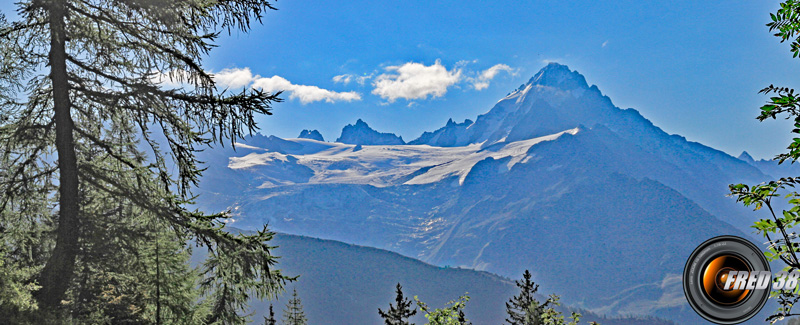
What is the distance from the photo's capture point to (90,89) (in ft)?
22.3

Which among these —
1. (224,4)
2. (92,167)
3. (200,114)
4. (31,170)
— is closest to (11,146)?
(31,170)

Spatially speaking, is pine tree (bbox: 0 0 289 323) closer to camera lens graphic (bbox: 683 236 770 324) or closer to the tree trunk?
the tree trunk

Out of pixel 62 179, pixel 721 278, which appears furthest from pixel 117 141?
pixel 721 278

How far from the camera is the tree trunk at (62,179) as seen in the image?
247 inches

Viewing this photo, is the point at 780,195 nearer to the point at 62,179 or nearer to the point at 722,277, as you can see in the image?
the point at 722,277

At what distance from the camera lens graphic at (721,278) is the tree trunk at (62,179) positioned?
22.6ft

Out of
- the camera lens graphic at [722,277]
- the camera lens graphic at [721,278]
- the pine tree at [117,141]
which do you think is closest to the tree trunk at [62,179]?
the pine tree at [117,141]

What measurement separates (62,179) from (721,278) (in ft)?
24.3

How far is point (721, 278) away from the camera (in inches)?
191

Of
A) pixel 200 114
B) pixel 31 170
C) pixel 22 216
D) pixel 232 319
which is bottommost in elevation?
pixel 232 319

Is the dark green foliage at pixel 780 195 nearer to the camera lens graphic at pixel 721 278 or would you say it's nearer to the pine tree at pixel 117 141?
the camera lens graphic at pixel 721 278

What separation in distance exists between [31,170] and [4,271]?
1809mm

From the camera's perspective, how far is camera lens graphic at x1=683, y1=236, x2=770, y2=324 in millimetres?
4660

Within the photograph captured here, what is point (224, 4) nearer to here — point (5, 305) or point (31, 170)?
point (31, 170)
